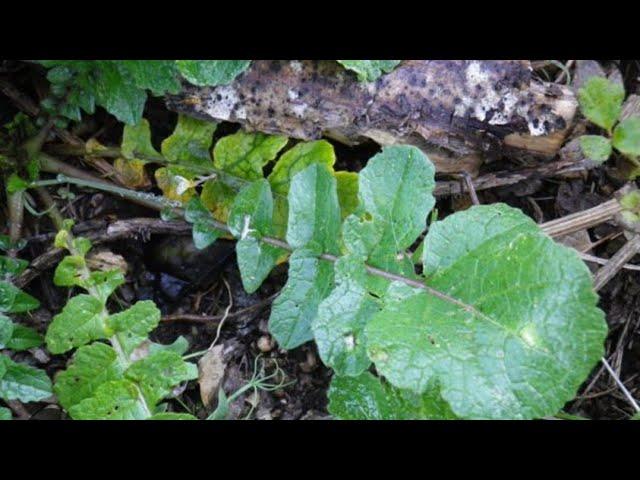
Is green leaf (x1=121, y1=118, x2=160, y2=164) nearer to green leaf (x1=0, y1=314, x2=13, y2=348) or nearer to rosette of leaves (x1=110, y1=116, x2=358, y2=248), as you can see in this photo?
rosette of leaves (x1=110, y1=116, x2=358, y2=248)

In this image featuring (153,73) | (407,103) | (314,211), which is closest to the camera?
(314,211)

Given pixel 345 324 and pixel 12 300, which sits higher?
pixel 345 324

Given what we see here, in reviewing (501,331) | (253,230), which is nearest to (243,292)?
(253,230)

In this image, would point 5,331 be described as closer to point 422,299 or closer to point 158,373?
point 158,373

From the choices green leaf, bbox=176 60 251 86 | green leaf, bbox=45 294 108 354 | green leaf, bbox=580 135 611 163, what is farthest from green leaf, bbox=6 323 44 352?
green leaf, bbox=580 135 611 163

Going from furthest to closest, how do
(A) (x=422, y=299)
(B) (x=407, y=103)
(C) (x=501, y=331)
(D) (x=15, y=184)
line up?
(D) (x=15, y=184)
(B) (x=407, y=103)
(A) (x=422, y=299)
(C) (x=501, y=331)
